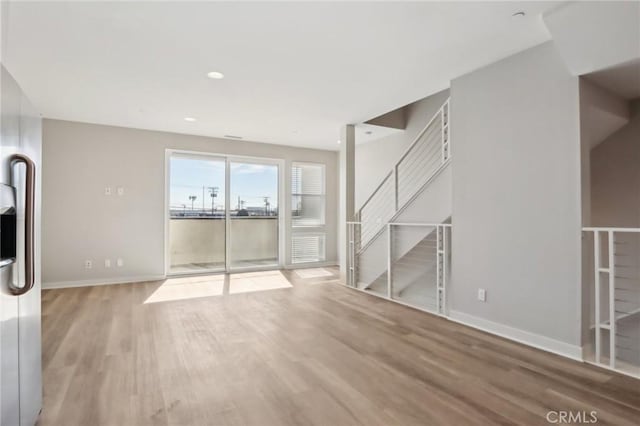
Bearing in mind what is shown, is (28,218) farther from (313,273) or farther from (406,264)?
(313,273)

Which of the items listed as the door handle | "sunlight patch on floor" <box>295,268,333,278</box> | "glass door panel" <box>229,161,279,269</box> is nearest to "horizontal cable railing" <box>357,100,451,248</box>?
"sunlight patch on floor" <box>295,268,333,278</box>

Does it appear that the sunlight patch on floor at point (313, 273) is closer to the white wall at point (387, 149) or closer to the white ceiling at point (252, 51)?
the white wall at point (387, 149)

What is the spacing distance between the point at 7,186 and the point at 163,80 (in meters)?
2.70

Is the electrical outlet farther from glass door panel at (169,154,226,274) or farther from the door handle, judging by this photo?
glass door panel at (169,154,226,274)

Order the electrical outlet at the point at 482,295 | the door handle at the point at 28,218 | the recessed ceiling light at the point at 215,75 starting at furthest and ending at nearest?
the recessed ceiling light at the point at 215,75, the electrical outlet at the point at 482,295, the door handle at the point at 28,218

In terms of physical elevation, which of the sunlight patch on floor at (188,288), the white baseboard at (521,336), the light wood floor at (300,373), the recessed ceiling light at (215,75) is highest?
the recessed ceiling light at (215,75)

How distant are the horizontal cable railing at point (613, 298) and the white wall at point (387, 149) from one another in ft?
10.4

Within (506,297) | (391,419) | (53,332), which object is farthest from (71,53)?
(506,297)

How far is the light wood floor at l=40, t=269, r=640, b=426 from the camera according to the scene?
1854mm

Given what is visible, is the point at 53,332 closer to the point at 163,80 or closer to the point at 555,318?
the point at 163,80

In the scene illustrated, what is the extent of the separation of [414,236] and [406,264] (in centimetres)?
65

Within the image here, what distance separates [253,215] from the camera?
264 inches

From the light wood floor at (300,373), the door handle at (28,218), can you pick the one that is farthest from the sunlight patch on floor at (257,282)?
the door handle at (28,218)

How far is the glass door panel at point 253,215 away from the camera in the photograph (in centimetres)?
651
